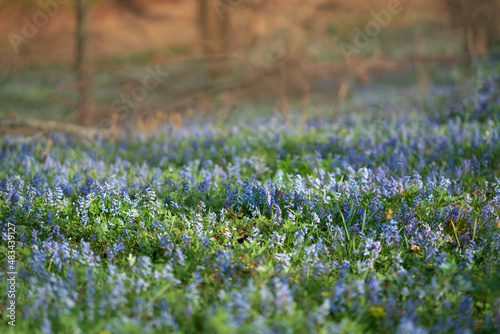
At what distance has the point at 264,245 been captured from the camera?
3.09 metres

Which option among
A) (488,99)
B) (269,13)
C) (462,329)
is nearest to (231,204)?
(462,329)

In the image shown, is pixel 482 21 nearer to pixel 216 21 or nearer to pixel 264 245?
pixel 216 21

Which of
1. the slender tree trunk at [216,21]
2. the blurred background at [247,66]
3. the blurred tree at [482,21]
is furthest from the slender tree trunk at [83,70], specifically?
the blurred tree at [482,21]

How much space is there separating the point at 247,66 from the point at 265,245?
42.6ft

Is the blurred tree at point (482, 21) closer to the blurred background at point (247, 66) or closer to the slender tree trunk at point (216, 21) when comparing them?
the blurred background at point (247, 66)

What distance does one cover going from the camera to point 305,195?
362 cm

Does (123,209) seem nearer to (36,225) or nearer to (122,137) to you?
(36,225)

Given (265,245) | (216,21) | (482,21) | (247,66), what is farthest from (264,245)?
(216,21)

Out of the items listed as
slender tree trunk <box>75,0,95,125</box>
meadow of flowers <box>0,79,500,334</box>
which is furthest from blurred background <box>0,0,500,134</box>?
meadow of flowers <box>0,79,500,334</box>

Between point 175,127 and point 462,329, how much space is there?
5.76 meters

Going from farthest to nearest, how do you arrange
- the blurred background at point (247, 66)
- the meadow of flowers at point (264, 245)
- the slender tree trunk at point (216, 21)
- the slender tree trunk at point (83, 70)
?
the slender tree trunk at point (216, 21), the slender tree trunk at point (83, 70), the blurred background at point (247, 66), the meadow of flowers at point (264, 245)

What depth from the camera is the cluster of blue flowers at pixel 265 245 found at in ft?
7.60

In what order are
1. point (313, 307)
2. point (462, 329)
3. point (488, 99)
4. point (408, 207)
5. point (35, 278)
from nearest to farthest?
point (462, 329)
point (313, 307)
point (35, 278)
point (408, 207)
point (488, 99)

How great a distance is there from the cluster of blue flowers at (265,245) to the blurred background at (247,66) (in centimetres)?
225
